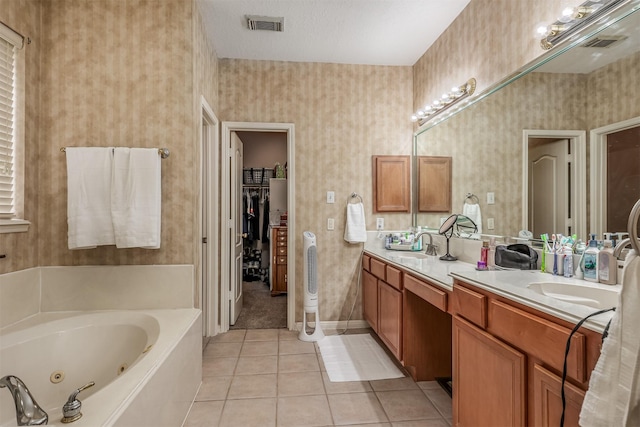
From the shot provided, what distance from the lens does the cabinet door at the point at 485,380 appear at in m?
1.16

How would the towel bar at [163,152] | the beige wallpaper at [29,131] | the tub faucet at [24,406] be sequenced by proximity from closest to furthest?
1. the tub faucet at [24,406]
2. the beige wallpaper at [29,131]
3. the towel bar at [163,152]

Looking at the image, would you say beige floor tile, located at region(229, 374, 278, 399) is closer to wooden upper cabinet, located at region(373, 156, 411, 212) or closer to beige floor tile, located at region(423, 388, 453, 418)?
beige floor tile, located at region(423, 388, 453, 418)

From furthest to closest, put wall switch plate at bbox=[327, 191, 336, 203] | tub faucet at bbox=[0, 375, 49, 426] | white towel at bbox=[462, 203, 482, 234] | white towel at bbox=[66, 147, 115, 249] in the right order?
1. wall switch plate at bbox=[327, 191, 336, 203]
2. white towel at bbox=[462, 203, 482, 234]
3. white towel at bbox=[66, 147, 115, 249]
4. tub faucet at bbox=[0, 375, 49, 426]

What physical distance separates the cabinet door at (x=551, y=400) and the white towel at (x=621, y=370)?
17 cm

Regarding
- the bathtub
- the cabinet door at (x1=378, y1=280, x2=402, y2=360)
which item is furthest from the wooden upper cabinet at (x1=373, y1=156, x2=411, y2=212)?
the bathtub

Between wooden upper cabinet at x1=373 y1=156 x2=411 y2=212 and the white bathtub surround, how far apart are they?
6.29ft

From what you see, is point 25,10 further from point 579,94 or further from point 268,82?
point 579,94

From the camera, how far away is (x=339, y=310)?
10.5 ft

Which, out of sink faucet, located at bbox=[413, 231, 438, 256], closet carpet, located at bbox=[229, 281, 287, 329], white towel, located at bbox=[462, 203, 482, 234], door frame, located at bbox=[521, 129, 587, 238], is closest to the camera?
door frame, located at bbox=[521, 129, 587, 238]

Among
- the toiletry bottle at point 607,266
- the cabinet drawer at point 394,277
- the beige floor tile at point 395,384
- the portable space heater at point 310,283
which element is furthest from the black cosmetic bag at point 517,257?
the portable space heater at point 310,283

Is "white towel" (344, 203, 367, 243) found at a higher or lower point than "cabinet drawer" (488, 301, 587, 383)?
higher

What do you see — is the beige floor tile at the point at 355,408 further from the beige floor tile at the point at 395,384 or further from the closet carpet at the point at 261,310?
the closet carpet at the point at 261,310

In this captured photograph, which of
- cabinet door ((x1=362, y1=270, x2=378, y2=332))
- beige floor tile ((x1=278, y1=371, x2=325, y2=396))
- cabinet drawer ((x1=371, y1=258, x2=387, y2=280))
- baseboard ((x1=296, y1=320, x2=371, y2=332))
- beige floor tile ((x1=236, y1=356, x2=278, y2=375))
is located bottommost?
beige floor tile ((x1=278, y1=371, x2=325, y2=396))

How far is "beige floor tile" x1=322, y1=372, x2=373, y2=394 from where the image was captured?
2.07m
